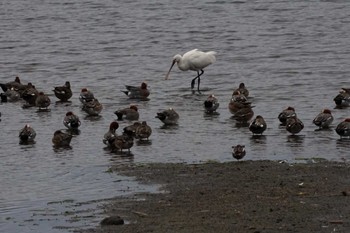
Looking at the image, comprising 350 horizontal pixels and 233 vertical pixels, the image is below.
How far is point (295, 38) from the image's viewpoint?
35.2 meters

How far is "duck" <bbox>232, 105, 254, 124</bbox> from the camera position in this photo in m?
21.7

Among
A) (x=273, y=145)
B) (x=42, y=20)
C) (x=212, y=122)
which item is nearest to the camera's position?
(x=273, y=145)

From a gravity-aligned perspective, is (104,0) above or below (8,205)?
above

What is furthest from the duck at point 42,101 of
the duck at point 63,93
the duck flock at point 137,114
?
the duck at point 63,93

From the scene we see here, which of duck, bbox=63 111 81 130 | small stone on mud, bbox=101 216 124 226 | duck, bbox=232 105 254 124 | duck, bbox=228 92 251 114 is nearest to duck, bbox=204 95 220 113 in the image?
duck, bbox=228 92 251 114

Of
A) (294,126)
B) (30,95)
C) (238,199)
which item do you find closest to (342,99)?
(294,126)

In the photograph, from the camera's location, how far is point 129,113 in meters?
22.2

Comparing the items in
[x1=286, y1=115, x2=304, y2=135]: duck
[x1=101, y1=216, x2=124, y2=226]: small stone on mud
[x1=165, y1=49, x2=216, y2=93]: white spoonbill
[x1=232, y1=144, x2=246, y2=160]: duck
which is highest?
[x1=165, y1=49, x2=216, y2=93]: white spoonbill

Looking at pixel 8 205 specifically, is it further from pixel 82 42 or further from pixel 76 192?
pixel 82 42

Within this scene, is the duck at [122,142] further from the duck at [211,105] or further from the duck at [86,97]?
the duck at [86,97]

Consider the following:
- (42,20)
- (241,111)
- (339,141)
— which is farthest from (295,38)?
(339,141)

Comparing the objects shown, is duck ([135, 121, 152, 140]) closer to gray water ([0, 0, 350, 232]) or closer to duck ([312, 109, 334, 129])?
gray water ([0, 0, 350, 232])

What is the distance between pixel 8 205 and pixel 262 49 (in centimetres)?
1964

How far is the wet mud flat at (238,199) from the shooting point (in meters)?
12.1
